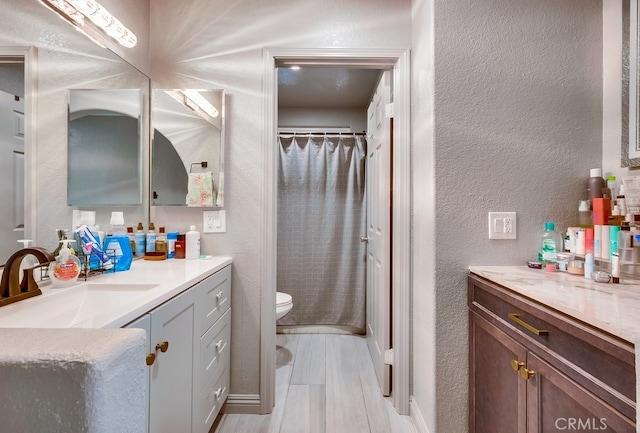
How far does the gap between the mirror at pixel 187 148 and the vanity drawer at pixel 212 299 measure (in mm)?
446

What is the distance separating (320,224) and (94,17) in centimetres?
218

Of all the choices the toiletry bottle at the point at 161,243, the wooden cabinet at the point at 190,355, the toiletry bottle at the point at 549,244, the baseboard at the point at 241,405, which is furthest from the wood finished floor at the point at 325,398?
the toiletry bottle at the point at 549,244

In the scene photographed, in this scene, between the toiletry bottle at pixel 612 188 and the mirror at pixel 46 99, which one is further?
the toiletry bottle at pixel 612 188

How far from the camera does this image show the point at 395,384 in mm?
1765

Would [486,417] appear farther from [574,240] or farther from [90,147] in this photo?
[90,147]

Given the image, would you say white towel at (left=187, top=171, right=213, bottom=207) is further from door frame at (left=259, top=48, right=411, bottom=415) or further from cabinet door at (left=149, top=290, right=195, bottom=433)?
cabinet door at (left=149, top=290, right=195, bottom=433)

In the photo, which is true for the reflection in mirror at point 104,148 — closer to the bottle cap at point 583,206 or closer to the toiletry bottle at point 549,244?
the toiletry bottle at point 549,244

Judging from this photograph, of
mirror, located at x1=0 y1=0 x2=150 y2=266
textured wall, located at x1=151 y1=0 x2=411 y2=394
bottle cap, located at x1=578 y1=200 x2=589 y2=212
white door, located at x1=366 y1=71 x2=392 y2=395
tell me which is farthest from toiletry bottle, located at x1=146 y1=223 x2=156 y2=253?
bottle cap, located at x1=578 y1=200 x2=589 y2=212

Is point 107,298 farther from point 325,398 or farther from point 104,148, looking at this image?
point 325,398

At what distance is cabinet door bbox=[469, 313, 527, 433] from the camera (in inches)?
40.4

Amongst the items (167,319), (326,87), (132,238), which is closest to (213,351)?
(167,319)

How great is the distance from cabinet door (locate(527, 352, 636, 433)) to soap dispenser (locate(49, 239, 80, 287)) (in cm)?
160

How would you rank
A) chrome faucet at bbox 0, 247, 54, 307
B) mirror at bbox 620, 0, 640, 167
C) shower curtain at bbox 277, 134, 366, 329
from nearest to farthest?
chrome faucet at bbox 0, 247, 54, 307 → mirror at bbox 620, 0, 640, 167 → shower curtain at bbox 277, 134, 366, 329

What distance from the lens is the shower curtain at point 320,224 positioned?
302cm
